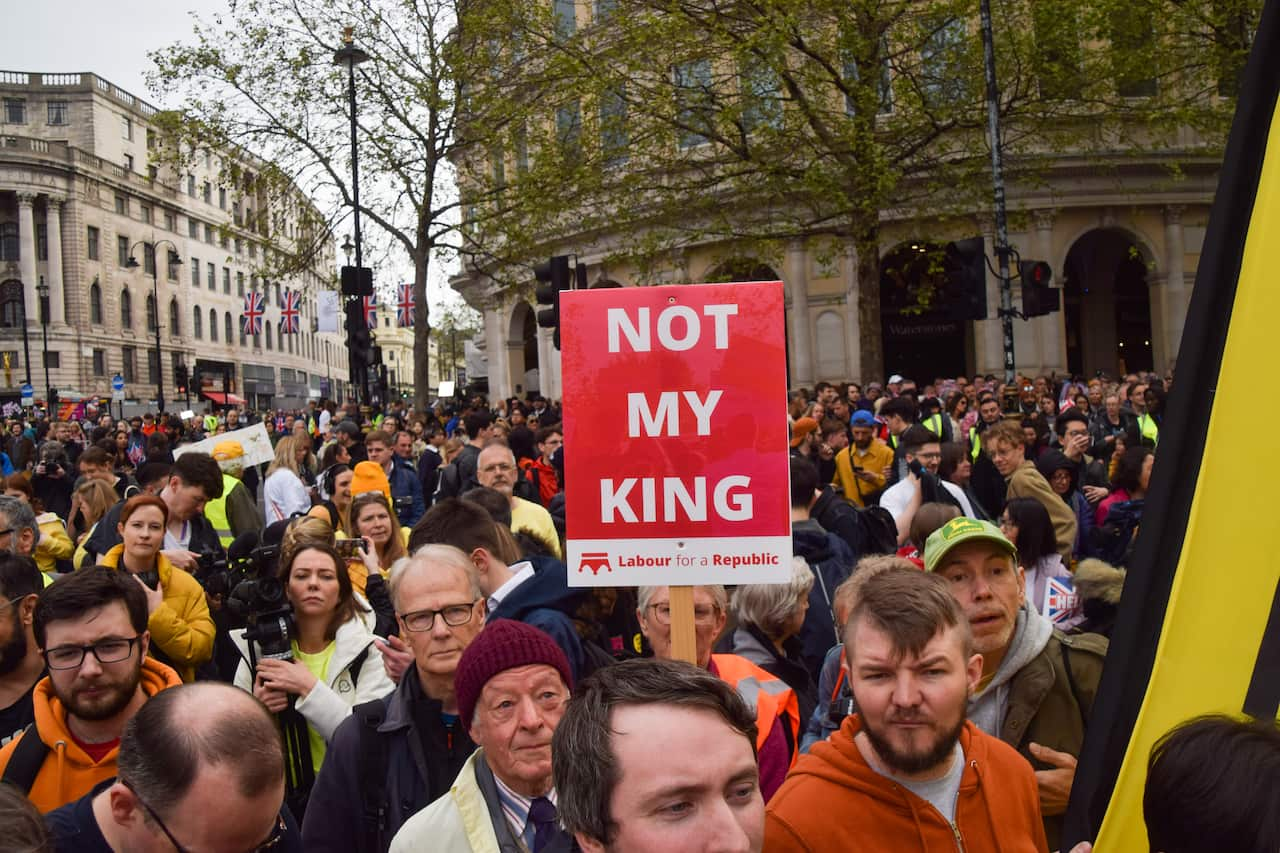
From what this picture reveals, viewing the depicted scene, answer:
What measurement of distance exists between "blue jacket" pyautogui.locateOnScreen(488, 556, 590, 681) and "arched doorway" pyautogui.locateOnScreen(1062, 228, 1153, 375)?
36.6m

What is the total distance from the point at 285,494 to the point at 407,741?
6.57 meters

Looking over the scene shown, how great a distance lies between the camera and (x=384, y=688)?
4.38 metres

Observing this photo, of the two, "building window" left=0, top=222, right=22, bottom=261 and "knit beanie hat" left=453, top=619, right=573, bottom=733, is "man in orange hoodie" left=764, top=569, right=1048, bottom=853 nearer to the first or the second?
"knit beanie hat" left=453, top=619, right=573, bottom=733

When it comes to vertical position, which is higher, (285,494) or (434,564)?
(434,564)

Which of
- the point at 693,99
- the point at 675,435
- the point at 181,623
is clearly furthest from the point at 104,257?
the point at 675,435

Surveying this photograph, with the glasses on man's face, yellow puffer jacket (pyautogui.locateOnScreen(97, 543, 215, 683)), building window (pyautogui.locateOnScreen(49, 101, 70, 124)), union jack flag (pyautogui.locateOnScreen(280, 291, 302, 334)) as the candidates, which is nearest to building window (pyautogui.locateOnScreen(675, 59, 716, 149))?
yellow puffer jacket (pyautogui.locateOnScreen(97, 543, 215, 683))

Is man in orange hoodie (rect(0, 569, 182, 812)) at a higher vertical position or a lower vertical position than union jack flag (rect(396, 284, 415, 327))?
lower

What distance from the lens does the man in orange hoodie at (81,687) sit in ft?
11.1

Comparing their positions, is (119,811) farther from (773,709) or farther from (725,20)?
(725,20)

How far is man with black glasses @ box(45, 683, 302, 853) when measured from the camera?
2.58 metres

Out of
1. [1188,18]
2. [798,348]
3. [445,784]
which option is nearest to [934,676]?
[445,784]

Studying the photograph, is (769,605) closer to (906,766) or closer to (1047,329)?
(906,766)

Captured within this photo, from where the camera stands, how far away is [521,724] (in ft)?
9.70

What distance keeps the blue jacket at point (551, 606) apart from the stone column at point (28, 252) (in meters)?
75.3
